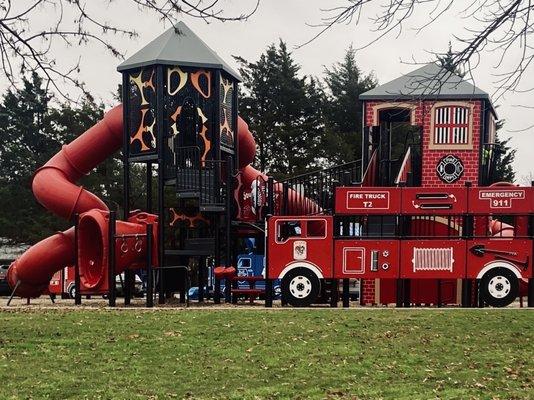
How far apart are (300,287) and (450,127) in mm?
6120

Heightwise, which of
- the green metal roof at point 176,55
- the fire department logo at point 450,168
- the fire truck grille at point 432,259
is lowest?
the fire truck grille at point 432,259

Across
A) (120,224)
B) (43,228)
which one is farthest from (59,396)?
(43,228)

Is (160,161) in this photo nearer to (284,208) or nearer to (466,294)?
(284,208)

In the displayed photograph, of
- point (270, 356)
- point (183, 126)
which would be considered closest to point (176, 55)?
point (183, 126)

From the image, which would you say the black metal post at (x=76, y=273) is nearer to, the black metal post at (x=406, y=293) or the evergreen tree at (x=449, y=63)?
the black metal post at (x=406, y=293)

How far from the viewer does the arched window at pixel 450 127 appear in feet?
64.2

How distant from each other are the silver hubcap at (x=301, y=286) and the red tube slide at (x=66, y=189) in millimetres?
5928

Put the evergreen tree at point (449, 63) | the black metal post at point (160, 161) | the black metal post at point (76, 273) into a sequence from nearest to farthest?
the evergreen tree at point (449, 63) < the black metal post at point (160, 161) < the black metal post at point (76, 273)

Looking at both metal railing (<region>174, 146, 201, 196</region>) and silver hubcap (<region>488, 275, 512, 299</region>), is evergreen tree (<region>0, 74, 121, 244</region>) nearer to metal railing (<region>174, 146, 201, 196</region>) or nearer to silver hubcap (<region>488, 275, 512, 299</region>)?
metal railing (<region>174, 146, 201, 196</region>)

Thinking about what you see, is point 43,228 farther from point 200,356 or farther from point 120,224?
point 200,356

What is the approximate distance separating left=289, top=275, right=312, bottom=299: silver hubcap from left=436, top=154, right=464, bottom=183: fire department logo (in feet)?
17.3

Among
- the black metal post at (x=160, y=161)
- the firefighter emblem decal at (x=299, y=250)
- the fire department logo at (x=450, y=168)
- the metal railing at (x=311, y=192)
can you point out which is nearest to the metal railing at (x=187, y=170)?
the black metal post at (x=160, y=161)

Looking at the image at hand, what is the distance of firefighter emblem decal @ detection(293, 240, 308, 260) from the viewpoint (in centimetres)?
1666

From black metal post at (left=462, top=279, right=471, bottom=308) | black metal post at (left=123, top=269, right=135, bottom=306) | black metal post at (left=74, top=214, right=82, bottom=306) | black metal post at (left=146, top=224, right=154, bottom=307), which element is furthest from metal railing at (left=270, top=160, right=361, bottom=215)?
black metal post at (left=74, top=214, right=82, bottom=306)
